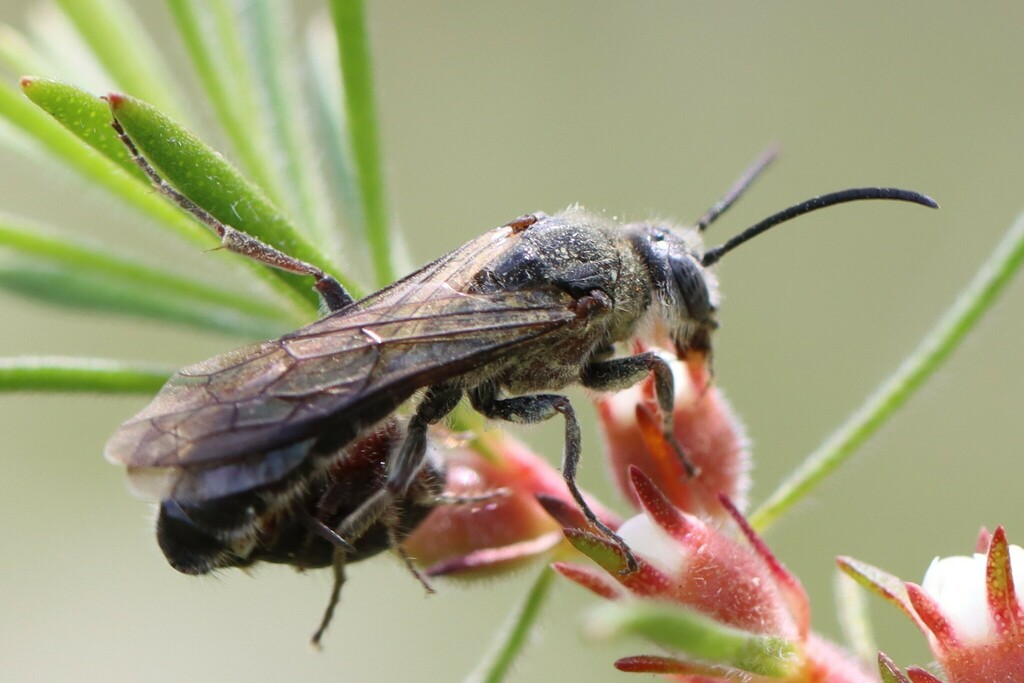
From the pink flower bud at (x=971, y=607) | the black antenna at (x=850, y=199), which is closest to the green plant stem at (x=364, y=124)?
the black antenna at (x=850, y=199)

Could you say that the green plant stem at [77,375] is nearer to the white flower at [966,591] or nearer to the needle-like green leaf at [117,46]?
the needle-like green leaf at [117,46]

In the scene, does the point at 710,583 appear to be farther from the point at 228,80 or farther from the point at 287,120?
the point at 228,80

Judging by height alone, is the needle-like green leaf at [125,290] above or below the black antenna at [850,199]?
below

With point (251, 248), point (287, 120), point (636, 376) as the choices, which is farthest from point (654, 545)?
point (287, 120)

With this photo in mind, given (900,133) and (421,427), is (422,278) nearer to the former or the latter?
(421,427)

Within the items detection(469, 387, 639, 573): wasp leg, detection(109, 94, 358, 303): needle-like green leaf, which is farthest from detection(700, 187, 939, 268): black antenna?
detection(109, 94, 358, 303): needle-like green leaf

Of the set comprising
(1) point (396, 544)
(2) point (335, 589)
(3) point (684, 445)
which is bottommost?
(2) point (335, 589)

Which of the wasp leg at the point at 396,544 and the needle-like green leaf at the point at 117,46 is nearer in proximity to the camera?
the wasp leg at the point at 396,544

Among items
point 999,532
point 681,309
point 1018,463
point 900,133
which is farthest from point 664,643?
point 900,133
